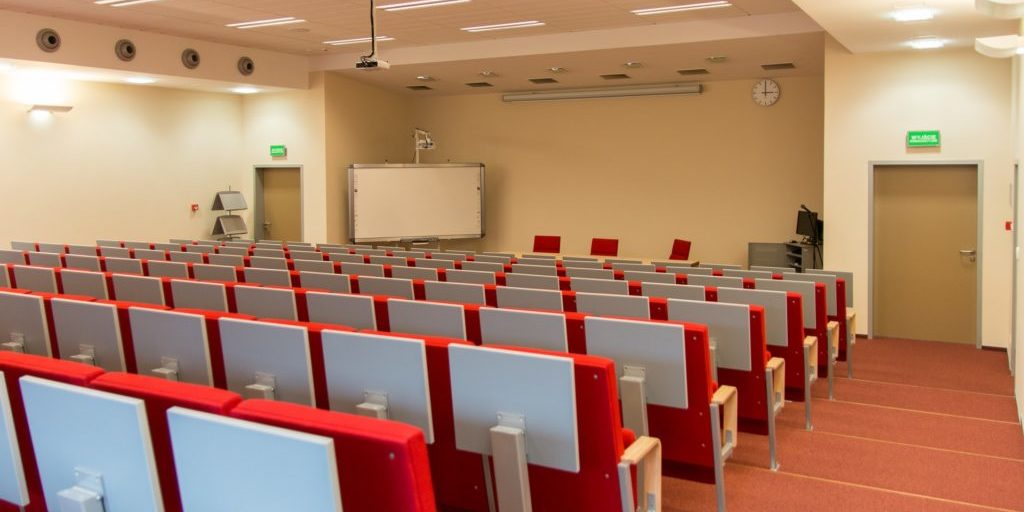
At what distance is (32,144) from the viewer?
11.9m

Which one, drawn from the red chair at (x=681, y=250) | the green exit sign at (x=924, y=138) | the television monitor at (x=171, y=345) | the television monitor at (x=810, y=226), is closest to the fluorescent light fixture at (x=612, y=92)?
the red chair at (x=681, y=250)

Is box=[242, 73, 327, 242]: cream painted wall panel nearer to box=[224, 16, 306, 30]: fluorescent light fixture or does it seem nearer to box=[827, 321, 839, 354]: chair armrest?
box=[224, 16, 306, 30]: fluorescent light fixture

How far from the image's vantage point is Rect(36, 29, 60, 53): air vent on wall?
10367 mm

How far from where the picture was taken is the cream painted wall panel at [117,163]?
11.8m

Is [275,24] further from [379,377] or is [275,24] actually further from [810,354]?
[379,377]

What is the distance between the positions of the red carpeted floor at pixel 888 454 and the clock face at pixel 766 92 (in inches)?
262

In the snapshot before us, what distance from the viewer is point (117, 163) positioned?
13047 mm

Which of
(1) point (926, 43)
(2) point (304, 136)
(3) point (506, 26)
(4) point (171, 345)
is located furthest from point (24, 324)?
(2) point (304, 136)

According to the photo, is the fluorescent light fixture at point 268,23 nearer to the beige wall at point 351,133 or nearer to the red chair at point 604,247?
the beige wall at point 351,133

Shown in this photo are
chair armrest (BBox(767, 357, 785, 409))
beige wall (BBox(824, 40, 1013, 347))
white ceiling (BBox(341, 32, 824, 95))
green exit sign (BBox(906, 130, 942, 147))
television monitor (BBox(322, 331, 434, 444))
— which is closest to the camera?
television monitor (BBox(322, 331, 434, 444))

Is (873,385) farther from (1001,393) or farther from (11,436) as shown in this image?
(11,436)

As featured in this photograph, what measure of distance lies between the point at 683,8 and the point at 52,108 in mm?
9116

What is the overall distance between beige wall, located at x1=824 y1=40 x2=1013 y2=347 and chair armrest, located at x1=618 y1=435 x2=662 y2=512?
7651 millimetres

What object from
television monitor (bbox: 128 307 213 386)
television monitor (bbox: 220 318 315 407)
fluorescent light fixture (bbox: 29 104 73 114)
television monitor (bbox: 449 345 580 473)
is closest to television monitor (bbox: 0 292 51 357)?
television monitor (bbox: 128 307 213 386)
